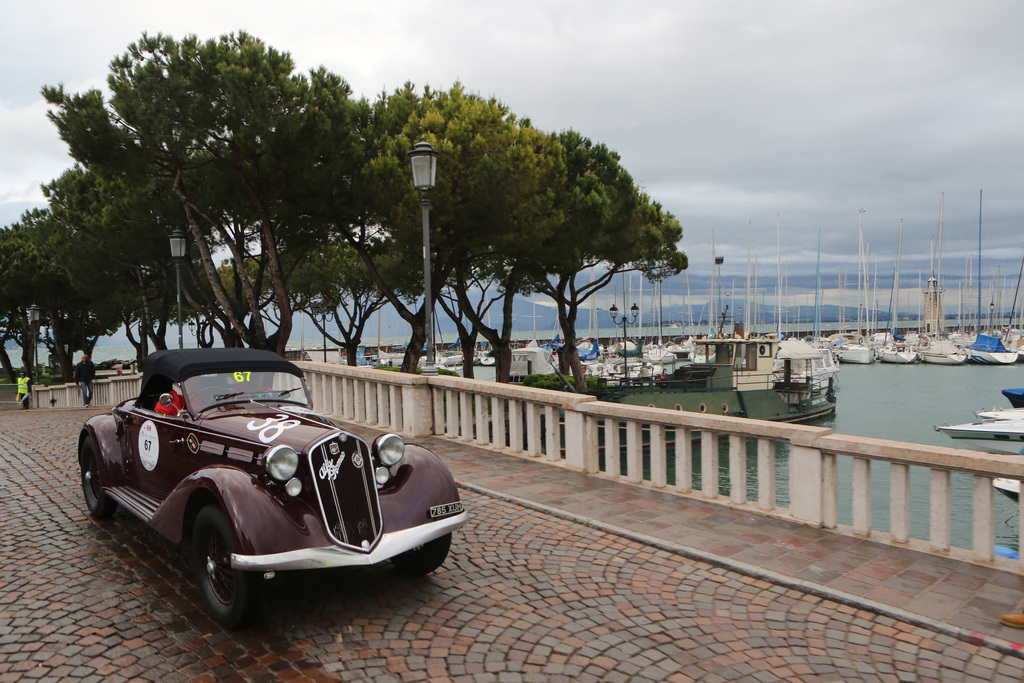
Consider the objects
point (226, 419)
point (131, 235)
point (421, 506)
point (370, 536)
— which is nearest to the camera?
point (370, 536)

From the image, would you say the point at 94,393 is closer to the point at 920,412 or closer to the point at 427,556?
the point at 427,556

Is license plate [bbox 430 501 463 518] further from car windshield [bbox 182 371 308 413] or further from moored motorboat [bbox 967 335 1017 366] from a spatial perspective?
moored motorboat [bbox 967 335 1017 366]

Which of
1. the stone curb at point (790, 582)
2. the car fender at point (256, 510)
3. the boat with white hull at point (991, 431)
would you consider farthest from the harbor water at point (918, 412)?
the car fender at point (256, 510)

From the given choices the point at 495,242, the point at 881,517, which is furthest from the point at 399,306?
the point at 881,517

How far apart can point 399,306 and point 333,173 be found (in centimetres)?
450

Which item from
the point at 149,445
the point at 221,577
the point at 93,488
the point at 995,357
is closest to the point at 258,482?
the point at 221,577

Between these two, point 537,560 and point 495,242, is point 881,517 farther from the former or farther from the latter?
point 537,560

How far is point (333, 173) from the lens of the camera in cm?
1819

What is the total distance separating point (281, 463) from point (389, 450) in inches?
31.5

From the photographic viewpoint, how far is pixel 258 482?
421 cm

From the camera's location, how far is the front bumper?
3.82 metres

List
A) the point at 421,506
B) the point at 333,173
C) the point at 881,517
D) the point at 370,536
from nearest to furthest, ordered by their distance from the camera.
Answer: the point at 370,536
the point at 421,506
the point at 881,517
the point at 333,173

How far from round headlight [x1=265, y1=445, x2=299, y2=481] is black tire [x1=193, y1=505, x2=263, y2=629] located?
1.33ft

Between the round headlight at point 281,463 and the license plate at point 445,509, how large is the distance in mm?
972
